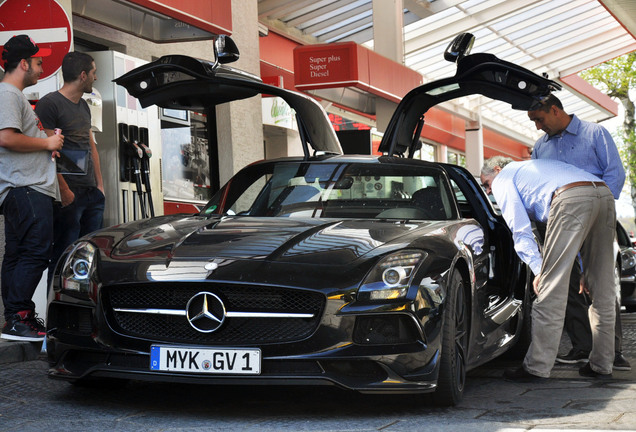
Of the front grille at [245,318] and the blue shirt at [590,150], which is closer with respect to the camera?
the front grille at [245,318]

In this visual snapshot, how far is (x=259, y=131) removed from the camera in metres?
15.1

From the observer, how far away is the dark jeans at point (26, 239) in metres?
6.59

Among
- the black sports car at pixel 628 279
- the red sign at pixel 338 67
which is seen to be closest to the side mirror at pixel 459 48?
the black sports car at pixel 628 279

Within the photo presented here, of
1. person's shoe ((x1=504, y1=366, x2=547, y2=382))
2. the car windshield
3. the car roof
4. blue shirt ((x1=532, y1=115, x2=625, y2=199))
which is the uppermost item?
the car roof

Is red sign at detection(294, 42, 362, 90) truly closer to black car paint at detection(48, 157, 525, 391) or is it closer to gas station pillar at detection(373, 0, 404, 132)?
gas station pillar at detection(373, 0, 404, 132)

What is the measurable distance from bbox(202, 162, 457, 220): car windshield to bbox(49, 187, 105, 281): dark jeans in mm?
1379

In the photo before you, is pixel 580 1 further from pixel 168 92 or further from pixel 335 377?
pixel 335 377

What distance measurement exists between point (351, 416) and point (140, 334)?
989 mm

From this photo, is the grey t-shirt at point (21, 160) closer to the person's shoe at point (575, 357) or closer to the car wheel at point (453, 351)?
the car wheel at point (453, 351)

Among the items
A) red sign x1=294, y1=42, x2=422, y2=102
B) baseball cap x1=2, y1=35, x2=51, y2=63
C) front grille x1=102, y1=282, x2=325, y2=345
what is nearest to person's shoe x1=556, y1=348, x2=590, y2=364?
front grille x1=102, y1=282, x2=325, y2=345

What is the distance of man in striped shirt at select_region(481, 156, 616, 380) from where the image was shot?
226 inches

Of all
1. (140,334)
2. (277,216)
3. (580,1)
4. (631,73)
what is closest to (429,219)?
(277,216)

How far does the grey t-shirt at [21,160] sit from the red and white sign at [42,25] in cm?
85

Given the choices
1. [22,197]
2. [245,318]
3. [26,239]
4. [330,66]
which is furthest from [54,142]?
[330,66]
